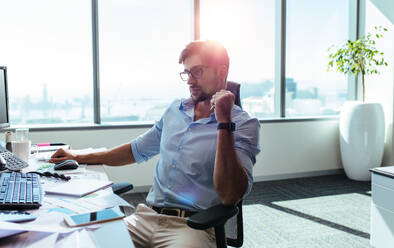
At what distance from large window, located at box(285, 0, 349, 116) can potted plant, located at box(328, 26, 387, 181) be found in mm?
330

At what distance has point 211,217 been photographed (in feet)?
3.63

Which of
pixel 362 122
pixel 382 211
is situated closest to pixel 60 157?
pixel 382 211

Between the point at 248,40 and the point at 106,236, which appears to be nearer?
the point at 106,236

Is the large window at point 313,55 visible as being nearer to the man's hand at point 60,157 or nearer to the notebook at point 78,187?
the man's hand at point 60,157

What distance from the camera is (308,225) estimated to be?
2705 millimetres

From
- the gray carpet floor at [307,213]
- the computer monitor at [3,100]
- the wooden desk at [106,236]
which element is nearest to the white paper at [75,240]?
the wooden desk at [106,236]

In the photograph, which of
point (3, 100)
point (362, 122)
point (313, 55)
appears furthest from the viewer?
point (313, 55)

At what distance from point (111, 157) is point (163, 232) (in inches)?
21.3

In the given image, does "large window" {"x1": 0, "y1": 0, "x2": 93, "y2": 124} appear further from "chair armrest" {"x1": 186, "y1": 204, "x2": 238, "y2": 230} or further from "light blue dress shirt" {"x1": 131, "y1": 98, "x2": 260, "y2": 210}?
"chair armrest" {"x1": 186, "y1": 204, "x2": 238, "y2": 230}

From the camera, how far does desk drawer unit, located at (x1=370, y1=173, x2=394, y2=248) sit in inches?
80.0

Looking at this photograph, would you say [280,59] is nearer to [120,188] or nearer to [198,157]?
[198,157]

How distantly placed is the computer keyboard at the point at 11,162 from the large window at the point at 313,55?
3.18 m

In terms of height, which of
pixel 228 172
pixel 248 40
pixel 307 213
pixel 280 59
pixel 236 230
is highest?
pixel 248 40

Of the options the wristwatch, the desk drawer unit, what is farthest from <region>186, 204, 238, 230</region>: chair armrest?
the desk drawer unit
